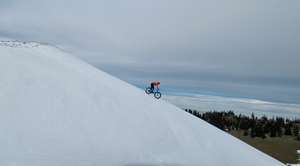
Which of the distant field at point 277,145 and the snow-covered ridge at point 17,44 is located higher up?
the snow-covered ridge at point 17,44

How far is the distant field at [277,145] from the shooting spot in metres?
61.1

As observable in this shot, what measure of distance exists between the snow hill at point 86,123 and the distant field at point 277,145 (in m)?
50.1

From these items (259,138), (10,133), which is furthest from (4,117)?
(259,138)

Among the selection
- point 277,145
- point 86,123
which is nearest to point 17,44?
point 86,123

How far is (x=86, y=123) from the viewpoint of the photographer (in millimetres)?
9500

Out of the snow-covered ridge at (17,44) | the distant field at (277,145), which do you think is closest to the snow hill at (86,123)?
the snow-covered ridge at (17,44)

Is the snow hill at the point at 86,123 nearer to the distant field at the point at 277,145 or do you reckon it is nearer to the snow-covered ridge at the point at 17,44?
the snow-covered ridge at the point at 17,44

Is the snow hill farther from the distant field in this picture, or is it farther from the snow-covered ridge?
the distant field

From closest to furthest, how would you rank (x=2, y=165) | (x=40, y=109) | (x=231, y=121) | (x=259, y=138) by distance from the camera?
(x=2, y=165), (x=40, y=109), (x=259, y=138), (x=231, y=121)

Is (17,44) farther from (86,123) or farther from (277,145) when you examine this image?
(277,145)

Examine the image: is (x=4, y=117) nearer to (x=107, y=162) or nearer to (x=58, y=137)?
(x=58, y=137)

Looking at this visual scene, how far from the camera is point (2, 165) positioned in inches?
313

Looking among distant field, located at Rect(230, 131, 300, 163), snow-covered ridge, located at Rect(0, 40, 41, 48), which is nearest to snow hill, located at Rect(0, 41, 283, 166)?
snow-covered ridge, located at Rect(0, 40, 41, 48)

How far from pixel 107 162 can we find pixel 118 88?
9.18 feet
